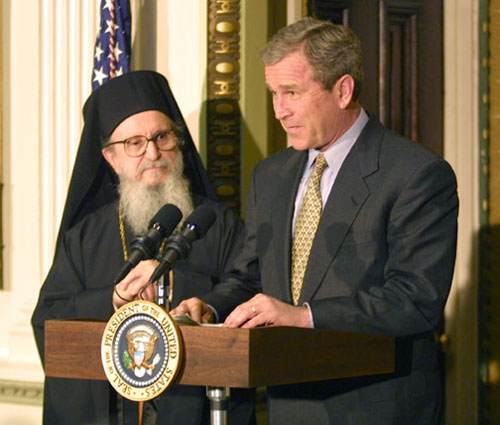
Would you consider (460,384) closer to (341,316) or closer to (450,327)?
(450,327)

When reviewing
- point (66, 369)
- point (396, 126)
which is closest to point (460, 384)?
point (396, 126)

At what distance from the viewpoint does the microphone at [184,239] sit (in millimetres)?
2834

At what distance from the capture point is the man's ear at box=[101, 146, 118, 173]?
14.5 feet

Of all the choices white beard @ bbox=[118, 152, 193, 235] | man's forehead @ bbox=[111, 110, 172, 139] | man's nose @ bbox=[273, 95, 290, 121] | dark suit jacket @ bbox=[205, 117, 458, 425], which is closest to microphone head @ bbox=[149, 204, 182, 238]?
dark suit jacket @ bbox=[205, 117, 458, 425]

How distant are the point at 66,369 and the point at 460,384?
10.7 feet

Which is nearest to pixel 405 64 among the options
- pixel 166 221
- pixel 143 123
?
pixel 143 123

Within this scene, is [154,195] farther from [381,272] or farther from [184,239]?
[184,239]

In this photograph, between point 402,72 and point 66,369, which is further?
point 402,72

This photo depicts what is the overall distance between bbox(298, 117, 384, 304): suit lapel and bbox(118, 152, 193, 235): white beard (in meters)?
1.09

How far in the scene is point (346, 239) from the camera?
330 centimetres

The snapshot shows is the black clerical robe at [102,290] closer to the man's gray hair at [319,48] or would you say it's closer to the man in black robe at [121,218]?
the man in black robe at [121,218]

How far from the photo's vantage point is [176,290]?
4199mm

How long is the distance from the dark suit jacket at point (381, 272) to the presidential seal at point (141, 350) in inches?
20.2

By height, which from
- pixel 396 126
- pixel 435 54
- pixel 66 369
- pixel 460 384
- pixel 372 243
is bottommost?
pixel 460 384
